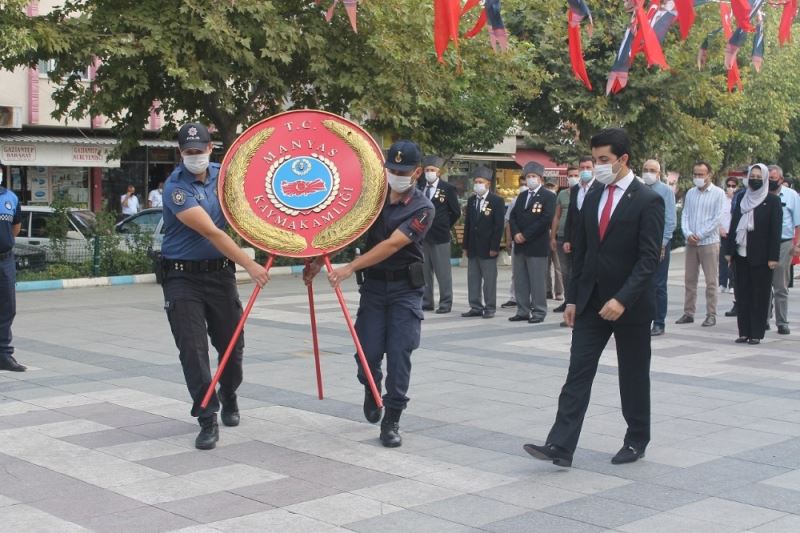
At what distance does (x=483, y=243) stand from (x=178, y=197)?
8075mm

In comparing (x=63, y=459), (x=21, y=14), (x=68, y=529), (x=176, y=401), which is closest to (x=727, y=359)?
(x=176, y=401)

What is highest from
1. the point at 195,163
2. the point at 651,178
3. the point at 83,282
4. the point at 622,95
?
the point at 622,95

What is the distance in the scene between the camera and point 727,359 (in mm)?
10930

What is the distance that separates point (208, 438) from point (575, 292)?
241cm

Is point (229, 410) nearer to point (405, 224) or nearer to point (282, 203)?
point (282, 203)

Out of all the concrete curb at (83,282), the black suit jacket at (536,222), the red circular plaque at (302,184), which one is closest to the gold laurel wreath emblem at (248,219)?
the red circular plaque at (302,184)

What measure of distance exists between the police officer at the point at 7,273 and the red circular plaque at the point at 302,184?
11.6ft

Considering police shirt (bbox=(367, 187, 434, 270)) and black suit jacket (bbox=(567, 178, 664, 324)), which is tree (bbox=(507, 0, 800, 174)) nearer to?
police shirt (bbox=(367, 187, 434, 270))

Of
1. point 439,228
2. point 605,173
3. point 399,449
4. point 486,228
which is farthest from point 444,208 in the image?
point 605,173

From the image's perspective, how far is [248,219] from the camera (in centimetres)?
725

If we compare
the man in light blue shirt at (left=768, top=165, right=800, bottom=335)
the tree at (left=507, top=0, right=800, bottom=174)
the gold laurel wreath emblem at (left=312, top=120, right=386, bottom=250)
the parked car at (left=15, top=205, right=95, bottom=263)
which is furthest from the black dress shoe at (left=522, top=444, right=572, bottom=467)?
the tree at (left=507, top=0, right=800, bottom=174)

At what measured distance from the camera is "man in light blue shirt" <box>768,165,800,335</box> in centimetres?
1275

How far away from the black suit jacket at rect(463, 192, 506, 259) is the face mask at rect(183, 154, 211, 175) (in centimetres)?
778

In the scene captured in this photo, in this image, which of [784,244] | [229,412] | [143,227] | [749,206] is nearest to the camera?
[229,412]
